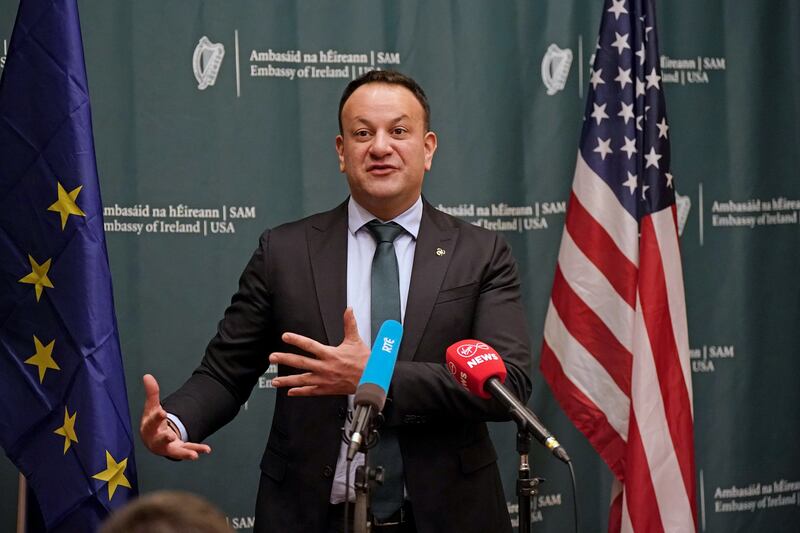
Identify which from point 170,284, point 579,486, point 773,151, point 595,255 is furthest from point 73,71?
point 773,151

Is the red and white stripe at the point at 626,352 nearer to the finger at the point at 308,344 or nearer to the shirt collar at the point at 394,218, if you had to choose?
the shirt collar at the point at 394,218

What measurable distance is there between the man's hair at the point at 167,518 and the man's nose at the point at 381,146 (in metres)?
1.83

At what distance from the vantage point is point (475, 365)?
6.34ft

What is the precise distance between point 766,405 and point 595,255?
1.37 meters

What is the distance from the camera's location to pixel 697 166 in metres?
4.55

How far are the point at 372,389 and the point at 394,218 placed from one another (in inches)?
42.3

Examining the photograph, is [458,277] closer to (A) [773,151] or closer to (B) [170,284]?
(B) [170,284]

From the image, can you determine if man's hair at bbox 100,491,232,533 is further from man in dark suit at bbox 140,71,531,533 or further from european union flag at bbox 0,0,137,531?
european union flag at bbox 0,0,137,531

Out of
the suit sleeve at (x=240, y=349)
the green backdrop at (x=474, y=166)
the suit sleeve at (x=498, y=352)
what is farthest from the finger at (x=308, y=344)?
the green backdrop at (x=474, y=166)

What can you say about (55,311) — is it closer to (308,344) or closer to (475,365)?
(308,344)

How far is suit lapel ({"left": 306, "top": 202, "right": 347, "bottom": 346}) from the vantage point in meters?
2.61

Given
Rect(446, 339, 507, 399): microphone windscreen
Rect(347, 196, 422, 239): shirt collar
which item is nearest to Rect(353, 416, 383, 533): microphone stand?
Rect(446, 339, 507, 399): microphone windscreen

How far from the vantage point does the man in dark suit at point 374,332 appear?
2486 mm

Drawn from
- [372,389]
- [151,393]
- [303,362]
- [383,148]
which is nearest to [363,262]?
[383,148]
